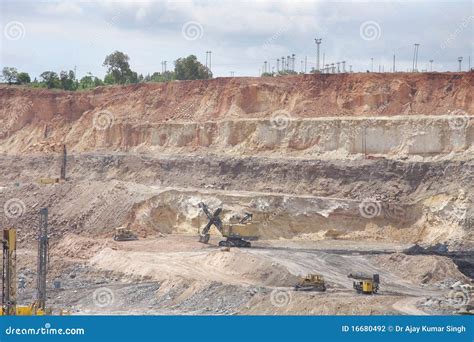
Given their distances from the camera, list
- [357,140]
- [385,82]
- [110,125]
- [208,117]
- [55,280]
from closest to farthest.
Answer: [55,280]
[357,140]
[385,82]
[208,117]
[110,125]

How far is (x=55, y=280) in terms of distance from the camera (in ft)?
159

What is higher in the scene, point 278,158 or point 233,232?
point 278,158

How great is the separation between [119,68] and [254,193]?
41.4m

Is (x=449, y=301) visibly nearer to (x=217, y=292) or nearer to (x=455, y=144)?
(x=217, y=292)

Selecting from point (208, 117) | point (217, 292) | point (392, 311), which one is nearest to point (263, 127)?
point (208, 117)

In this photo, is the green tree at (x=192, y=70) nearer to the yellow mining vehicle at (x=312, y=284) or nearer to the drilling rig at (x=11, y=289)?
the yellow mining vehicle at (x=312, y=284)

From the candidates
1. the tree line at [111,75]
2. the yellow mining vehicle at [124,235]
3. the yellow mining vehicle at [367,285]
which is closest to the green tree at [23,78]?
the tree line at [111,75]

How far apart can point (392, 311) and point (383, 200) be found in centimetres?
2142

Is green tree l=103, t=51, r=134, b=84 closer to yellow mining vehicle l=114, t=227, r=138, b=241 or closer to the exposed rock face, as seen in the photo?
the exposed rock face

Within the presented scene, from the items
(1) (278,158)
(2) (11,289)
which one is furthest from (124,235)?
(2) (11,289)

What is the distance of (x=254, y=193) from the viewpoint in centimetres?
5903

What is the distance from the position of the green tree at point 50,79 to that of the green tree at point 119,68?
5.53 metres

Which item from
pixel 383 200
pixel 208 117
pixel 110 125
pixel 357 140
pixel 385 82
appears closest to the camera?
pixel 383 200

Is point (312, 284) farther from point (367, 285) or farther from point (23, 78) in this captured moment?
point (23, 78)
